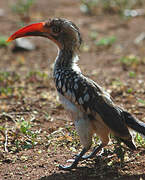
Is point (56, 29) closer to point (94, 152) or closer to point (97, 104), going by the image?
point (97, 104)

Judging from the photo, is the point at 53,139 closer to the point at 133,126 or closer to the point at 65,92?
the point at 65,92

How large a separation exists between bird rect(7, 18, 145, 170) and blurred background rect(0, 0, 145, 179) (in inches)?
10.7

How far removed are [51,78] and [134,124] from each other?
4.56ft

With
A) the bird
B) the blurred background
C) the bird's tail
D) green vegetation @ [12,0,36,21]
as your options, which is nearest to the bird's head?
the bird

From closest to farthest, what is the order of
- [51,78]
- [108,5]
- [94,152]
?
[94,152]
[51,78]
[108,5]

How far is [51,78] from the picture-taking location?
4664mm

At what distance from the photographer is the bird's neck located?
4012mm

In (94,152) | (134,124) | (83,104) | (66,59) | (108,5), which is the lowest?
(94,152)

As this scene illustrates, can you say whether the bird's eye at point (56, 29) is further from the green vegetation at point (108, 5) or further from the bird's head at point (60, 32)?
the green vegetation at point (108, 5)

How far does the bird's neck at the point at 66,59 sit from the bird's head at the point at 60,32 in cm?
5

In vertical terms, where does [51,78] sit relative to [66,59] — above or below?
below

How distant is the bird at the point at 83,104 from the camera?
3572mm

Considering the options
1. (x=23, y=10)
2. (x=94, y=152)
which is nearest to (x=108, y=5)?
(x=23, y=10)

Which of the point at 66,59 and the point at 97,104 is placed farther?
the point at 66,59
